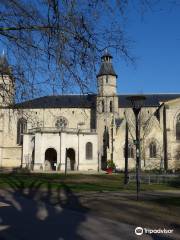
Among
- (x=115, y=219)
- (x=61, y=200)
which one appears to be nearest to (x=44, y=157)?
(x=61, y=200)

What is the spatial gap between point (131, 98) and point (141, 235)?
10.1m

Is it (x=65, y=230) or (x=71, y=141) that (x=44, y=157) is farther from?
(x=65, y=230)

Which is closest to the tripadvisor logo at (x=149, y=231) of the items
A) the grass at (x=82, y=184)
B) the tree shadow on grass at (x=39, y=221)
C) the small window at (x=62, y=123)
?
the tree shadow on grass at (x=39, y=221)

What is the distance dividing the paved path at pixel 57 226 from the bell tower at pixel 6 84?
11.5ft

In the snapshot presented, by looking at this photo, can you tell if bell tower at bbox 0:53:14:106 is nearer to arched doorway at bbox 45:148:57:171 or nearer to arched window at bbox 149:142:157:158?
arched doorway at bbox 45:148:57:171

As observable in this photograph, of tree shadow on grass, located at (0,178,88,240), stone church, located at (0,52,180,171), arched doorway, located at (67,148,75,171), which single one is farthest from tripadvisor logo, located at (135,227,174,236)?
arched doorway, located at (67,148,75,171)

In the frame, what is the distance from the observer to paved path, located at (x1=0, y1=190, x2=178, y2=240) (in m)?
8.76

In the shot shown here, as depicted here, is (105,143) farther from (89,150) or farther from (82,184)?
(82,184)

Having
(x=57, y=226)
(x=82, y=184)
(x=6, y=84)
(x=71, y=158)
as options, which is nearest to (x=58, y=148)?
(x=71, y=158)

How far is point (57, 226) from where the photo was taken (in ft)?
32.9

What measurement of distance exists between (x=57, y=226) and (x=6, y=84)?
14.6 feet

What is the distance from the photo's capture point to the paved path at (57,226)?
28.7 feet

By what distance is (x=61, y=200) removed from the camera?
1684cm

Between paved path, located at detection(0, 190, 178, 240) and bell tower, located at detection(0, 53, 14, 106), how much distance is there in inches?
138
